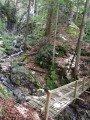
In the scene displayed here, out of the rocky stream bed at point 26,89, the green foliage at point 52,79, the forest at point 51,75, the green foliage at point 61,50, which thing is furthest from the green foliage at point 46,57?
the rocky stream bed at point 26,89

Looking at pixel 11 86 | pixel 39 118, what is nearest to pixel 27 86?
pixel 11 86

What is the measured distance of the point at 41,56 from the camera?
34.9 ft

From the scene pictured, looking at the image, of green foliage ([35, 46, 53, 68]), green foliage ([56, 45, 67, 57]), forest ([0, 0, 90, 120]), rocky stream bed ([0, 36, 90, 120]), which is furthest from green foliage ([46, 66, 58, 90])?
green foliage ([56, 45, 67, 57])

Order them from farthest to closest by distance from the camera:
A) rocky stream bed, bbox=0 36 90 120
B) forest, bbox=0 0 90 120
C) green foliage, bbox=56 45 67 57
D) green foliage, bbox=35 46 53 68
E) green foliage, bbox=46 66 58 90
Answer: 1. green foliage, bbox=56 45 67 57
2. green foliage, bbox=35 46 53 68
3. green foliage, bbox=46 66 58 90
4. rocky stream bed, bbox=0 36 90 120
5. forest, bbox=0 0 90 120

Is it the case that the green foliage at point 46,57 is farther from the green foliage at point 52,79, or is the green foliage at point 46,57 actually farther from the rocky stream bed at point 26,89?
the rocky stream bed at point 26,89

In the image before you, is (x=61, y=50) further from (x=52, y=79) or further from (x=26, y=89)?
(x=26, y=89)

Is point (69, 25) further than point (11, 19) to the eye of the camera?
No

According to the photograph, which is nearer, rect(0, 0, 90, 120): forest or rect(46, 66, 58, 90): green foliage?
rect(0, 0, 90, 120): forest

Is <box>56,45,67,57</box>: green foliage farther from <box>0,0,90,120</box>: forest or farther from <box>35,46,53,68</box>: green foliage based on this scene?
<box>35,46,53,68</box>: green foliage

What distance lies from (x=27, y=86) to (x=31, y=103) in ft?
12.1

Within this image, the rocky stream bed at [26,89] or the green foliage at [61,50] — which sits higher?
the green foliage at [61,50]

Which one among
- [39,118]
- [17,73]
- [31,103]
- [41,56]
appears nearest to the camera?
[39,118]

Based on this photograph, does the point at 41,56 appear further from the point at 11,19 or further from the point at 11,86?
the point at 11,19

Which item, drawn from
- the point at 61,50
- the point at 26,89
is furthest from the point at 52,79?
the point at 61,50
